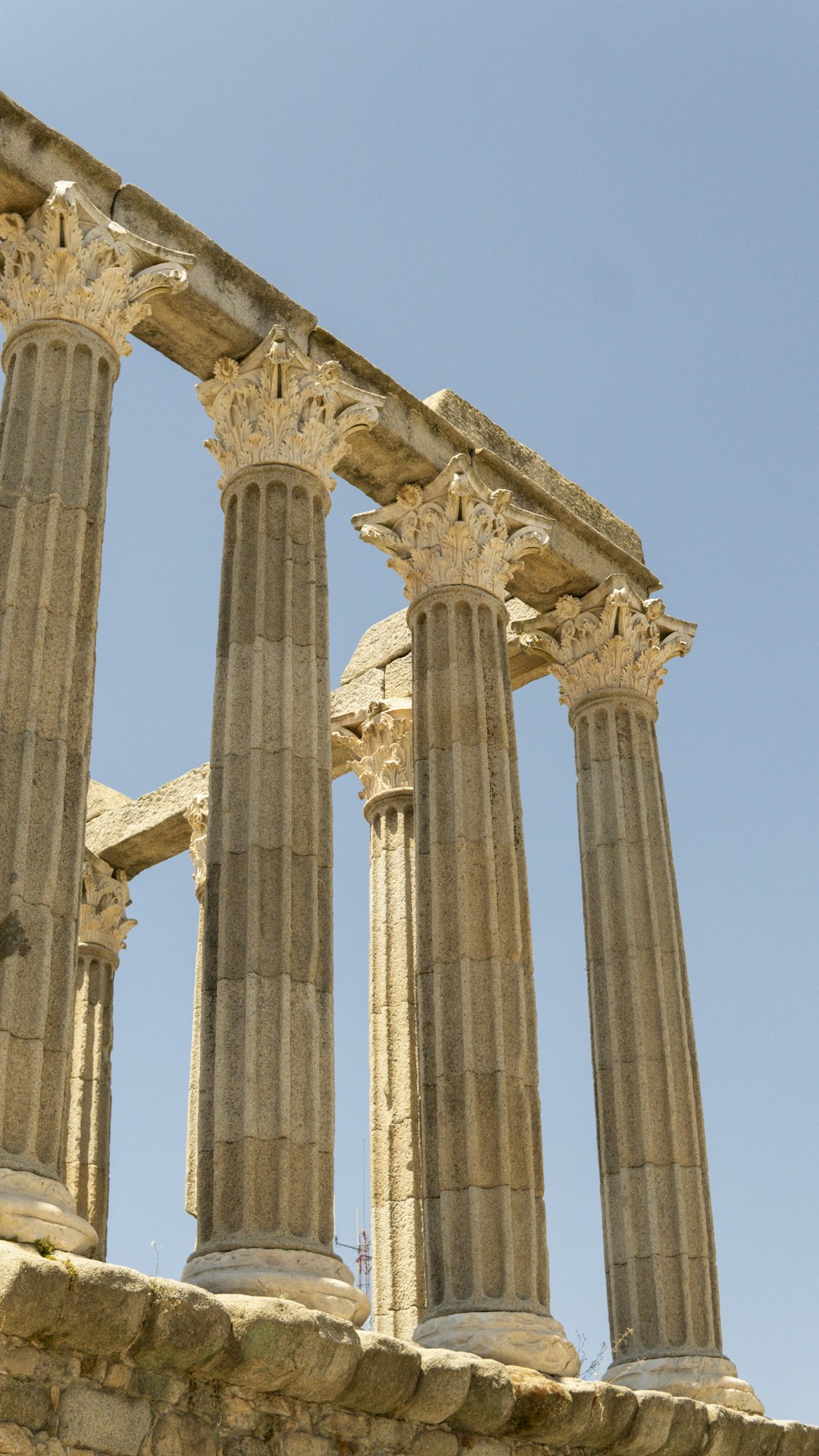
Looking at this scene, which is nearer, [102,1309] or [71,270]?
[102,1309]

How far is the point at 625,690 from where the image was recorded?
83.5 feet

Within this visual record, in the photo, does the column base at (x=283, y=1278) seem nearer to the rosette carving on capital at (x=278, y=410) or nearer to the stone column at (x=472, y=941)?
the stone column at (x=472, y=941)

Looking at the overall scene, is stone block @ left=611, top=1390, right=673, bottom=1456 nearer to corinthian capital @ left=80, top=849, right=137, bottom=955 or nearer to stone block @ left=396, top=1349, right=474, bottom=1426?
stone block @ left=396, top=1349, right=474, bottom=1426

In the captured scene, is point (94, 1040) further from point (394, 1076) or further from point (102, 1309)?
point (102, 1309)

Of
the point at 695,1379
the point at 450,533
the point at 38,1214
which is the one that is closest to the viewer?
the point at 38,1214

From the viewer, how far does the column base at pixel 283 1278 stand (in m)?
15.3

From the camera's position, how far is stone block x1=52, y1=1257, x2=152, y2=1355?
12.6 meters

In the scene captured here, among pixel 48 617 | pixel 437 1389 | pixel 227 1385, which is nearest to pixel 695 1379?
pixel 437 1389

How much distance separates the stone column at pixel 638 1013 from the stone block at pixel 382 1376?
6.35 metres

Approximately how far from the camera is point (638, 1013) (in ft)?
75.5

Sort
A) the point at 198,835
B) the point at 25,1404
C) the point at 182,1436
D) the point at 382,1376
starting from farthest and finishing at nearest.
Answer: the point at 198,835 → the point at 382,1376 → the point at 182,1436 → the point at 25,1404

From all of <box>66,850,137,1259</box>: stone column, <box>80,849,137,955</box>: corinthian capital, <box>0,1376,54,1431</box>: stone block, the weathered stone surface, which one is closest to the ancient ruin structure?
<box>0,1376,54,1431</box>: stone block

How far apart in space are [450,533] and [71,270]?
6386 millimetres

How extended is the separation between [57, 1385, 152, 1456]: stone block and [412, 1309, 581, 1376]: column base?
4.83m
